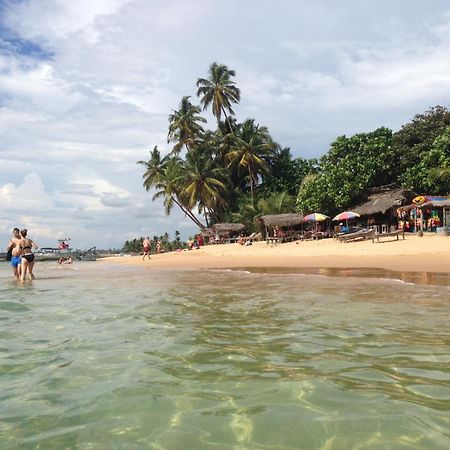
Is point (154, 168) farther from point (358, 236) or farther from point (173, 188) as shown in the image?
point (358, 236)

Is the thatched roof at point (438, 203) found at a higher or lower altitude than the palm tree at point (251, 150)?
lower

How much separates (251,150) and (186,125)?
7307 mm

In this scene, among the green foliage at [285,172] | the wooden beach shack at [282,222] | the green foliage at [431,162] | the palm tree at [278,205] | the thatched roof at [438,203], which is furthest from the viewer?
the green foliage at [285,172]

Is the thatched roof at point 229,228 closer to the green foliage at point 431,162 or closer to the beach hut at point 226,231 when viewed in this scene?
the beach hut at point 226,231

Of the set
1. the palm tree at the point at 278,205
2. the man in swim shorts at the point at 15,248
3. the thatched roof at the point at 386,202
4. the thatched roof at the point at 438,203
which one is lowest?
the man in swim shorts at the point at 15,248

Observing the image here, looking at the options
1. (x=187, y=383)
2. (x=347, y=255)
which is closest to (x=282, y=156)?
(x=347, y=255)

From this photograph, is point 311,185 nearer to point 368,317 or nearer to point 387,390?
point 368,317

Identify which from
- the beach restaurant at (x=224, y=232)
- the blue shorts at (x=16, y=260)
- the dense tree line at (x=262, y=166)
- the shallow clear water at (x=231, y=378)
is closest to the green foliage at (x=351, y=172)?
the dense tree line at (x=262, y=166)

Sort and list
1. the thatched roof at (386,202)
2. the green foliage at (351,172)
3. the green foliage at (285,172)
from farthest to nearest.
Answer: the green foliage at (285,172), the green foliage at (351,172), the thatched roof at (386,202)

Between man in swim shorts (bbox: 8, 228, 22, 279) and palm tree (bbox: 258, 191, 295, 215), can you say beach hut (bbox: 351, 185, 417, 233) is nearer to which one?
palm tree (bbox: 258, 191, 295, 215)

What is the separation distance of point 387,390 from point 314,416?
69 centimetres

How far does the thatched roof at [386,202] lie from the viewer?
25172mm

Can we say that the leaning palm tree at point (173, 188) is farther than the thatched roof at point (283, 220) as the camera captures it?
Yes

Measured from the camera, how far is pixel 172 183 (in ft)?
130
